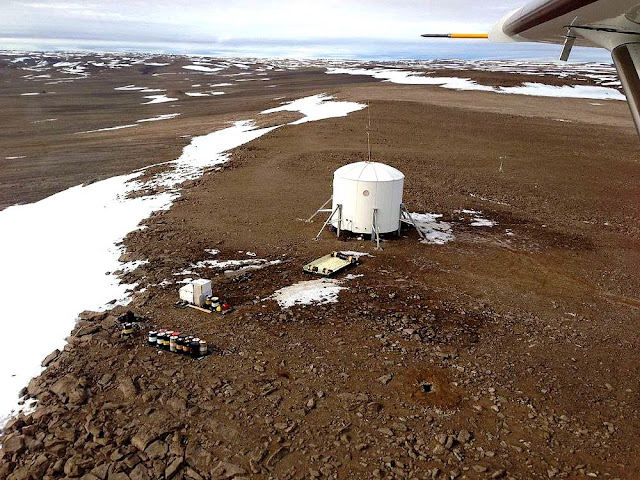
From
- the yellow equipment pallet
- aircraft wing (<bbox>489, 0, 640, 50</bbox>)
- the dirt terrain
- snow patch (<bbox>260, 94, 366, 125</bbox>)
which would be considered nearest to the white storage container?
the dirt terrain

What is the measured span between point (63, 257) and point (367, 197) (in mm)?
9688

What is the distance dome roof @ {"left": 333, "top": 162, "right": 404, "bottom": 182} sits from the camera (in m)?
14.9

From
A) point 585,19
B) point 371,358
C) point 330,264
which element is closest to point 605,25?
point 585,19

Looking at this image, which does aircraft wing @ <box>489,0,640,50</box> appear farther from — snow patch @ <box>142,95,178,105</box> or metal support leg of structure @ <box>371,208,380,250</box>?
snow patch @ <box>142,95,178,105</box>

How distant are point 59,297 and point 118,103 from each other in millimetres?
54070

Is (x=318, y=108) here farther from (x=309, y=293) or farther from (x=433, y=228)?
(x=309, y=293)

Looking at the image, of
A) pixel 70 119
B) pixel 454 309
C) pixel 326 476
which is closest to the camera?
pixel 326 476

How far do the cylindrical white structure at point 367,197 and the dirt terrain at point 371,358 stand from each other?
0.65 m

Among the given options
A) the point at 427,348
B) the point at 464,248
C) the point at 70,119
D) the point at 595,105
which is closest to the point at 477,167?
the point at 464,248

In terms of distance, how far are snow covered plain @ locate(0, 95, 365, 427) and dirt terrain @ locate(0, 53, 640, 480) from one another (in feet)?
2.07

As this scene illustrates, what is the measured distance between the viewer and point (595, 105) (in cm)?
4847

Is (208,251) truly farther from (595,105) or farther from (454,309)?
(595,105)

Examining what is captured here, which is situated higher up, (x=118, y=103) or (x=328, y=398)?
(x=328, y=398)

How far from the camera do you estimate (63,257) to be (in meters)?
15.3
